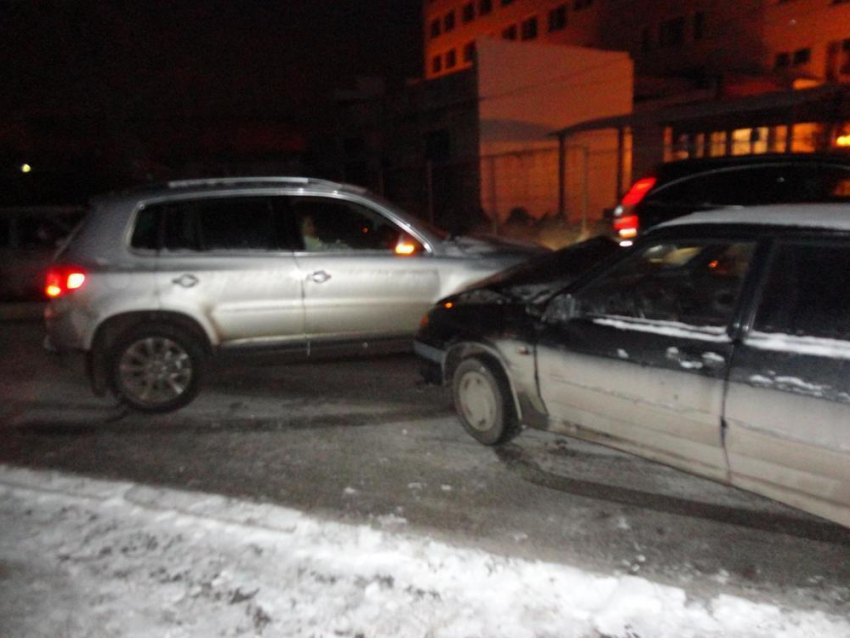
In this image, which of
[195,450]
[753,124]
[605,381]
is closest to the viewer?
[605,381]

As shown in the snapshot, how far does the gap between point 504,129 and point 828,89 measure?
10826 mm

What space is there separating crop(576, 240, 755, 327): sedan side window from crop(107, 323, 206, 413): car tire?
10.6ft

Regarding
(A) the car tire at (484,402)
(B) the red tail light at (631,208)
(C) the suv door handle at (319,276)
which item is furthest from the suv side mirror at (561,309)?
(B) the red tail light at (631,208)

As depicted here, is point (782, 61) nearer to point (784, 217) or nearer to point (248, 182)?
point (248, 182)

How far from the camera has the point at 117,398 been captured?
616cm

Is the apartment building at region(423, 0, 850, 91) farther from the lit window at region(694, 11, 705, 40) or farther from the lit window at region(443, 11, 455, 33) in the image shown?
the lit window at region(443, 11, 455, 33)

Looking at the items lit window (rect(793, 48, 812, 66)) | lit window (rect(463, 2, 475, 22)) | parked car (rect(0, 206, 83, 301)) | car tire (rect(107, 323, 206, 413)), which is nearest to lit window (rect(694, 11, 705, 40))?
lit window (rect(793, 48, 812, 66))

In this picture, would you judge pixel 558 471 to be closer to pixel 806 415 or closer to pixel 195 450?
pixel 806 415

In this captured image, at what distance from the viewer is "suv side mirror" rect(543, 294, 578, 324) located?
4422 millimetres

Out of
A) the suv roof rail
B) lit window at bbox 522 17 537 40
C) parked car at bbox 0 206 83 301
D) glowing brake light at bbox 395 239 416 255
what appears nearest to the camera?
the suv roof rail

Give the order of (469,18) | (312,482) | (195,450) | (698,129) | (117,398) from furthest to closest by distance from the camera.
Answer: (469,18)
(698,129)
(117,398)
(195,450)
(312,482)

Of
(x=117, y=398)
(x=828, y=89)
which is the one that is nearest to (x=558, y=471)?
(x=117, y=398)

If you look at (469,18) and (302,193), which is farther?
(469,18)

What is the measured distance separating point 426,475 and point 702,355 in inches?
74.3
